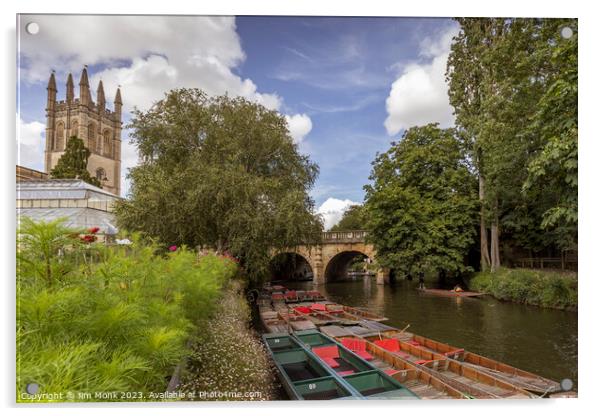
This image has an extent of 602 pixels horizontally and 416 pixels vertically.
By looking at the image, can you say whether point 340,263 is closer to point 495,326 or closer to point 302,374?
point 495,326

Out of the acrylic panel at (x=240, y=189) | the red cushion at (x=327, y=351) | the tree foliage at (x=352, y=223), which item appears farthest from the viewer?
the tree foliage at (x=352, y=223)

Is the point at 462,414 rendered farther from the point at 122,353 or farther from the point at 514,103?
the point at 514,103

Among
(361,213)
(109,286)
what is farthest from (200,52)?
(361,213)

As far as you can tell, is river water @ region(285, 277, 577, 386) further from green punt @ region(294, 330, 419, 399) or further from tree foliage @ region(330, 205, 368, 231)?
tree foliage @ region(330, 205, 368, 231)

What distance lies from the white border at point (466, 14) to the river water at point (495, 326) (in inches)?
17.7

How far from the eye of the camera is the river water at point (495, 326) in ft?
20.1

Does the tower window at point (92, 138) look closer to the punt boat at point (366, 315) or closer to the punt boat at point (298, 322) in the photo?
the punt boat at point (298, 322)

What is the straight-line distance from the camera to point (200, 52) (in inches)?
166

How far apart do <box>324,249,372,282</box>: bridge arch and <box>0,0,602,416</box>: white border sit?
18.4 meters

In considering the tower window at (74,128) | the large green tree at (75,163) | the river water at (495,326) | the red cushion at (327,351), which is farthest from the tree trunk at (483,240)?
the tower window at (74,128)

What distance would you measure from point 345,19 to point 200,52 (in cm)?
164

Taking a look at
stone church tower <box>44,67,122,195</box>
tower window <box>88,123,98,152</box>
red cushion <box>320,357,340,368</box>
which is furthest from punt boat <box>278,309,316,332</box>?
tower window <box>88,123,98,152</box>

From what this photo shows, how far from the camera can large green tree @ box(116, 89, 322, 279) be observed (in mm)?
9875

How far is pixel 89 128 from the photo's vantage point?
197 inches
